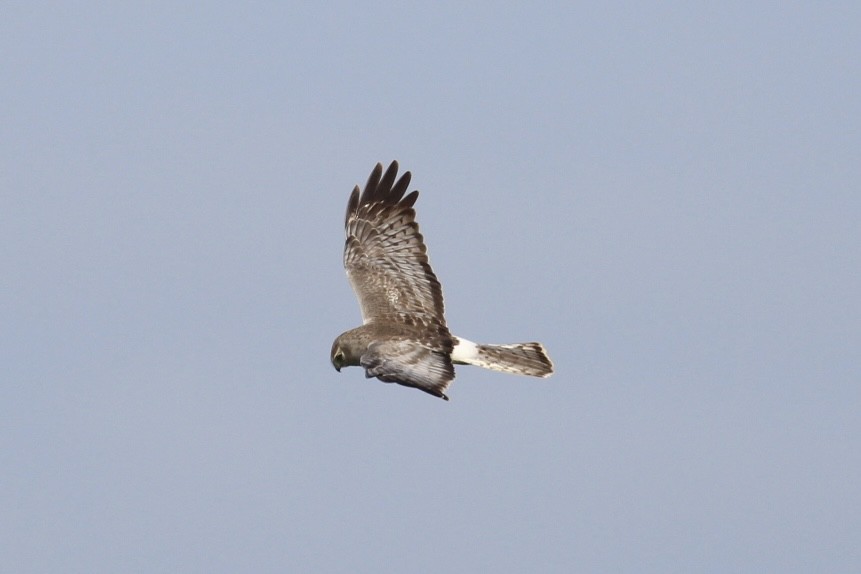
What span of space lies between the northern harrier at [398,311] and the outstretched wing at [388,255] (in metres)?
0.01

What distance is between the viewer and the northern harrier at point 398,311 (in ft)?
53.3

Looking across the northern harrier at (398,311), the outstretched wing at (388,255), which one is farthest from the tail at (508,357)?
the outstretched wing at (388,255)

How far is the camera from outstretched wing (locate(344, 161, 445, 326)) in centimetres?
1850

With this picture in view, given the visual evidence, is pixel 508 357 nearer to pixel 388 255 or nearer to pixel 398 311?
pixel 398 311

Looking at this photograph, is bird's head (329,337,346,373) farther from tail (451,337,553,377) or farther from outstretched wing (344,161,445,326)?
tail (451,337,553,377)

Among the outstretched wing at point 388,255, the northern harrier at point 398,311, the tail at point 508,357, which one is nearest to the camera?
the northern harrier at point 398,311

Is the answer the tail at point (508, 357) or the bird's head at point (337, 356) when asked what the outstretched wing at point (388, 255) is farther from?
the bird's head at point (337, 356)

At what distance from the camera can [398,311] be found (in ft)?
60.0

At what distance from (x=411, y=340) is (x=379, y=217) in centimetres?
272

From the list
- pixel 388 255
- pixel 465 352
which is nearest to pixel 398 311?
pixel 465 352

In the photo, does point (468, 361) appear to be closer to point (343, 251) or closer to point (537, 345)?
point (537, 345)

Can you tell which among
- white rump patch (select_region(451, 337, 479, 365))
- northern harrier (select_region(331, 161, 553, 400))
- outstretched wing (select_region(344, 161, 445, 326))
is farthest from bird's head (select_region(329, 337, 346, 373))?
white rump patch (select_region(451, 337, 479, 365))

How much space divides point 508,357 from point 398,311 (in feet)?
4.16

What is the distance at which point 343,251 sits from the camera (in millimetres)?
19594
